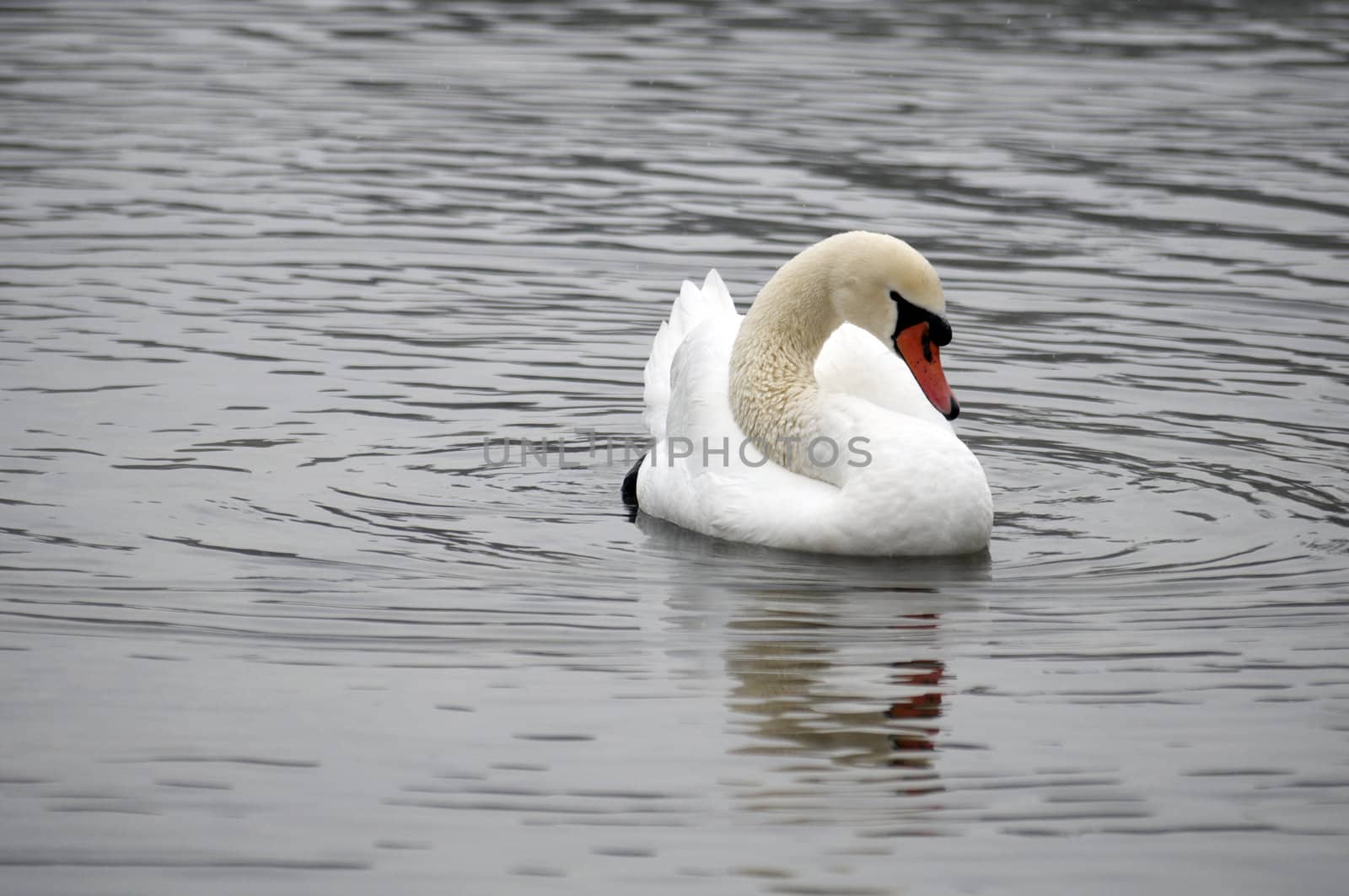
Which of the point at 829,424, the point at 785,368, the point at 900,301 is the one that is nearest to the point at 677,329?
the point at 785,368

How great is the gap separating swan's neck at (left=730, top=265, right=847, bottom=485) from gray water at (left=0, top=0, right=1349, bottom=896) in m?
0.58

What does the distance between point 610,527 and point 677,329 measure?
1757mm

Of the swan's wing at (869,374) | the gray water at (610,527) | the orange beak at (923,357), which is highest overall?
the orange beak at (923,357)

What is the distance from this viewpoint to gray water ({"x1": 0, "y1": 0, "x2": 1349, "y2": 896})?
579 cm

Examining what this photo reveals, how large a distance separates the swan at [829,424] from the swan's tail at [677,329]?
18.7 inches

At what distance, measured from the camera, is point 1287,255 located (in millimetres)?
14945

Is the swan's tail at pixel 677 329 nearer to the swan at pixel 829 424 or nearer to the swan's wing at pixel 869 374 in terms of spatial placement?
the swan at pixel 829 424

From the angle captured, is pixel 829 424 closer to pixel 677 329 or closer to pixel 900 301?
pixel 900 301

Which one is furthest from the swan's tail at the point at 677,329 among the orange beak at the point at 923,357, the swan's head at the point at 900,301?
the orange beak at the point at 923,357

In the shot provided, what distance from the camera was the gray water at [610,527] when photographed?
5.79 metres

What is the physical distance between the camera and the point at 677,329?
10695mm

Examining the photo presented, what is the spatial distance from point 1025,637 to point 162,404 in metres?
5.24

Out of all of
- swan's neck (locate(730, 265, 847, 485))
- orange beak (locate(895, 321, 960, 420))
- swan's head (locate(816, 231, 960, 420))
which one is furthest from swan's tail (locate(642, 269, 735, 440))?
orange beak (locate(895, 321, 960, 420))

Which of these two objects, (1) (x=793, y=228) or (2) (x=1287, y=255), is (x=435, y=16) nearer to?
(1) (x=793, y=228)
